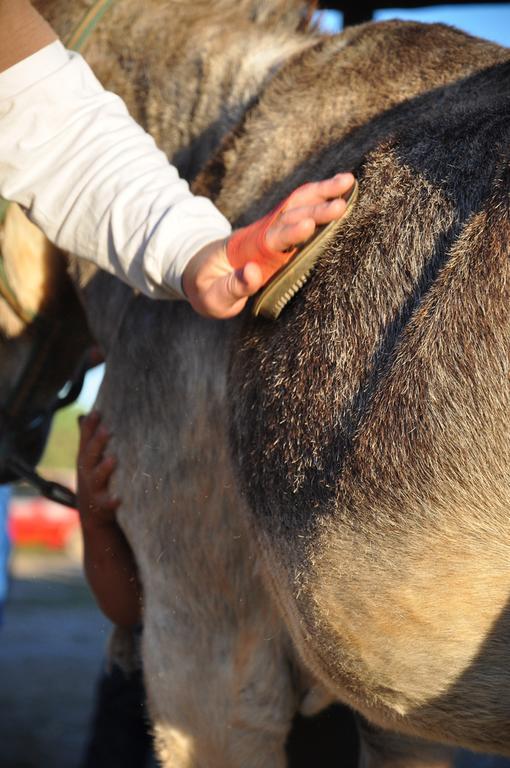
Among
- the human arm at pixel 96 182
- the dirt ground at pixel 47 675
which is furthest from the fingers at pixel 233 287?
the dirt ground at pixel 47 675

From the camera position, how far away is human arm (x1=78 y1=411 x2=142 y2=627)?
228cm

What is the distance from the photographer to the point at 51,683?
5.34 meters

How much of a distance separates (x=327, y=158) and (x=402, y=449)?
729mm

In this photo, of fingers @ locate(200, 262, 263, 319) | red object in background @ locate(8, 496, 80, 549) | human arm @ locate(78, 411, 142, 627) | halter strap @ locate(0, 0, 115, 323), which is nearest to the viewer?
fingers @ locate(200, 262, 263, 319)

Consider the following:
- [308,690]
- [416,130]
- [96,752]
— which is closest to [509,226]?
[416,130]

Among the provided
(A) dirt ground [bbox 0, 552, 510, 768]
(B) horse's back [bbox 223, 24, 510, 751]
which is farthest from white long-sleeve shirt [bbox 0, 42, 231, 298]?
(A) dirt ground [bbox 0, 552, 510, 768]

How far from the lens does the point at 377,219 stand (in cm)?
160

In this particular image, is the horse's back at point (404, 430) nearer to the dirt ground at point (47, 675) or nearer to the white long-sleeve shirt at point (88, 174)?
the white long-sleeve shirt at point (88, 174)

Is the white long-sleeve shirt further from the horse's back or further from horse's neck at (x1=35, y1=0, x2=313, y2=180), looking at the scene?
horse's neck at (x1=35, y1=0, x2=313, y2=180)

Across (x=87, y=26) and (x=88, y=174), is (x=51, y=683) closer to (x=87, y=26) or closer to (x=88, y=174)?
(x=87, y=26)

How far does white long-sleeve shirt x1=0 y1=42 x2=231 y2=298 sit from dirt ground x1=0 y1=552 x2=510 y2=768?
74.1 inches

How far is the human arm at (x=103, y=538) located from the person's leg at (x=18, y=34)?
0.92 meters

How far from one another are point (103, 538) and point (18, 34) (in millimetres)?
1212

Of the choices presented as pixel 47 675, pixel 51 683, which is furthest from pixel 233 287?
pixel 47 675
